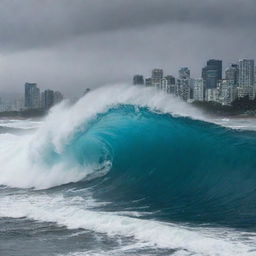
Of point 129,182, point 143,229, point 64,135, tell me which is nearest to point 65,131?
point 64,135

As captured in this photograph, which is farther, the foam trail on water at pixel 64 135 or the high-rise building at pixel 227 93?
the high-rise building at pixel 227 93

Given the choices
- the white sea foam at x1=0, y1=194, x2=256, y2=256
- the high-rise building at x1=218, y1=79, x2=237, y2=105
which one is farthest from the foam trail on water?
the high-rise building at x1=218, y1=79, x2=237, y2=105

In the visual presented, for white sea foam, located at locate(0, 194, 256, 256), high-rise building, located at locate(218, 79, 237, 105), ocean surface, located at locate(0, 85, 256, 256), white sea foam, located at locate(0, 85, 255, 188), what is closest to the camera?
white sea foam, located at locate(0, 194, 256, 256)

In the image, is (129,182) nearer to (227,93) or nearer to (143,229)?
(143,229)

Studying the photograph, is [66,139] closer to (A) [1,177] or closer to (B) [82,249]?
(A) [1,177]

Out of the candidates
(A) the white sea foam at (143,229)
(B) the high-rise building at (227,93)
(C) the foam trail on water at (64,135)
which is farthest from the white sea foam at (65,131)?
(B) the high-rise building at (227,93)

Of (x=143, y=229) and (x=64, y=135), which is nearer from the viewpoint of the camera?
(x=143, y=229)

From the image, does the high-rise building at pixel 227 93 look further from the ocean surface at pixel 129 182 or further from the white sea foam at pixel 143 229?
the white sea foam at pixel 143 229

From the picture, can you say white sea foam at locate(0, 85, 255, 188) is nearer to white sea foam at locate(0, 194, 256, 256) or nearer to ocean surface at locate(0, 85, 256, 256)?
ocean surface at locate(0, 85, 256, 256)
